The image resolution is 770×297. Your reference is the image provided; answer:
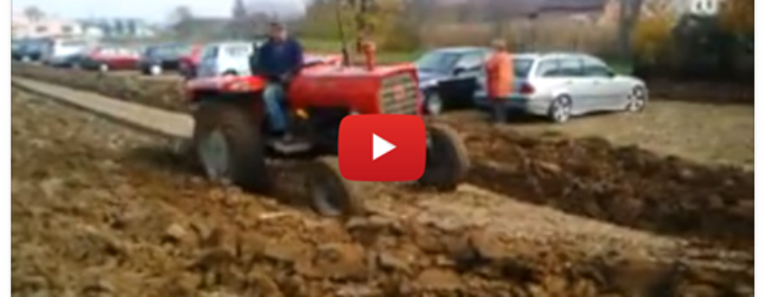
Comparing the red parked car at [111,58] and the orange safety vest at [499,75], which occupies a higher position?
the red parked car at [111,58]

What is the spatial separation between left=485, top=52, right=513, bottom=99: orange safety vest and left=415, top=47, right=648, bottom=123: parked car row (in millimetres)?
14

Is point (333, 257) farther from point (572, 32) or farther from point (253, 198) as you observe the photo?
point (572, 32)

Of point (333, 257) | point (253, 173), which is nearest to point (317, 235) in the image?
point (333, 257)

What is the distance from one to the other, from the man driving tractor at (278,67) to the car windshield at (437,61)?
340 mm

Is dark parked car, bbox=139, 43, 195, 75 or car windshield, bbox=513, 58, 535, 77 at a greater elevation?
dark parked car, bbox=139, 43, 195, 75

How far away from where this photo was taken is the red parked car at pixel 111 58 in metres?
2.68

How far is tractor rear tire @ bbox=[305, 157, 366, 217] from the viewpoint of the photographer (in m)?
2.54

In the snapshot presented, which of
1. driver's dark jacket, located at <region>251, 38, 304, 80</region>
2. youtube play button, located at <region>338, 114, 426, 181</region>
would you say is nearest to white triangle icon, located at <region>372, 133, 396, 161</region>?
youtube play button, located at <region>338, 114, 426, 181</region>

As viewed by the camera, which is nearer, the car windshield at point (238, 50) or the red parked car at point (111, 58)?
the car windshield at point (238, 50)

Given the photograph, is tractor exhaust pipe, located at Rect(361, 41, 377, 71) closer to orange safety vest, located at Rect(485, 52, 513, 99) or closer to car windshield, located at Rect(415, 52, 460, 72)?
car windshield, located at Rect(415, 52, 460, 72)

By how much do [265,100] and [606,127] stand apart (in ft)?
3.11

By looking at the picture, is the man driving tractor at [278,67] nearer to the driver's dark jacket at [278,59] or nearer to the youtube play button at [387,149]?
the driver's dark jacket at [278,59]

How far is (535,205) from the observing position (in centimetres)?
252

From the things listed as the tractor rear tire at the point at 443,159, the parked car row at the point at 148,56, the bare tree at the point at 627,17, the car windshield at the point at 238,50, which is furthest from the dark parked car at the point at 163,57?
the bare tree at the point at 627,17
